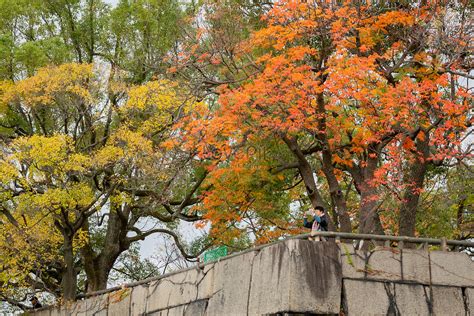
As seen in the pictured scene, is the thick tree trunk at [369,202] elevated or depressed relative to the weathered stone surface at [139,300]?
elevated

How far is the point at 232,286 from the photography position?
1355 cm

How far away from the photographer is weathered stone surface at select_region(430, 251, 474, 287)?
514 inches

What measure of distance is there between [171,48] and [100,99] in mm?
2805

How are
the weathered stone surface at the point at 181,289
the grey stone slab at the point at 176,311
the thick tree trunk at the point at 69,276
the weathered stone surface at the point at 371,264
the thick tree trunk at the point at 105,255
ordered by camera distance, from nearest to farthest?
the weathered stone surface at the point at 371,264 → the weathered stone surface at the point at 181,289 → the grey stone slab at the point at 176,311 → the thick tree trunk at the point at 69,276 → the thick tree trunk at the point at 105,255

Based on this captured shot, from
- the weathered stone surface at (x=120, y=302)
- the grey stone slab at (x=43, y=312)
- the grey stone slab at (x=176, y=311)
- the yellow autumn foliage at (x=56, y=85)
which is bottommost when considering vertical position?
the grey stone slab at (x=176, y=311)

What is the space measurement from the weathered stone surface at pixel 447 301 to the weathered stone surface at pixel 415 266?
268 millimetres

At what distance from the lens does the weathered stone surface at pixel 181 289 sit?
14383 mm

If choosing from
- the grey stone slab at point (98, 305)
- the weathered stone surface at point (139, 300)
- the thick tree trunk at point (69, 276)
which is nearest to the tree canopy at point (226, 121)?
the thick tree trunk at point (69, 276)

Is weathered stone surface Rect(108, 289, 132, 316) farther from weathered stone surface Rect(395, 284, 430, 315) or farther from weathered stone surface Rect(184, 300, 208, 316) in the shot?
weathered stone surface Rect(395, 284, 430, 315)

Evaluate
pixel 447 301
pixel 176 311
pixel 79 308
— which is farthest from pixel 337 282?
pixel 79 308

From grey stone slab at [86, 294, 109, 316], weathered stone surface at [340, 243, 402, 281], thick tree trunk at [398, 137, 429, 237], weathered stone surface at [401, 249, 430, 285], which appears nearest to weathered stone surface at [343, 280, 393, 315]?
weathered stone surface at [340, 243, 402, 281]

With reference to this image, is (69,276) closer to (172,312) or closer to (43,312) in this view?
(43,312)

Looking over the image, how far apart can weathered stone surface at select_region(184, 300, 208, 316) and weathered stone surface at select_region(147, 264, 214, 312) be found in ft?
0.30

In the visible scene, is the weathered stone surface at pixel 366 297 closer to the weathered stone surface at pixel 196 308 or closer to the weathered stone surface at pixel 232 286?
the weathered stone surface at pixel 232 286
